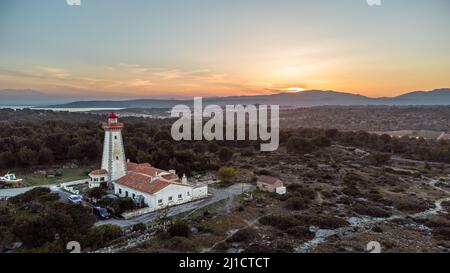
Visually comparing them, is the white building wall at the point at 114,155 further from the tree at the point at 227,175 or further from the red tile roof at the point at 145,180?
the tree at the point at 227,175

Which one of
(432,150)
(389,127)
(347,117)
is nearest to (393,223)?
(432,150)

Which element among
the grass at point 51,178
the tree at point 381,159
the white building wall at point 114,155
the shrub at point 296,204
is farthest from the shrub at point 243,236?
the tree at point 381,159

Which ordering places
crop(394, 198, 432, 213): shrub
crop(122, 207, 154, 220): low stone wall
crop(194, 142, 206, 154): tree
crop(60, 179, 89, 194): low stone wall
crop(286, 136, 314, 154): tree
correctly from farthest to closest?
crop(286, 136, 314, 154): tree
crop(194, 142, 206, 154): tree
crop(60, 179, 89, 194): low stone wall
crop(394, 198, 432, 213): shrub
crop(122, 207, 154, 220): low stone wall

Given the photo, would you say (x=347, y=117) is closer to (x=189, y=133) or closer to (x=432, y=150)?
(x=432, y=150)

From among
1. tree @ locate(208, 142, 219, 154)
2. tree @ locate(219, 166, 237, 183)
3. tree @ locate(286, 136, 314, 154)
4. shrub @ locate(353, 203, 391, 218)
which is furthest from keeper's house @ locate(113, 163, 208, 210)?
tree @ locate(286, 136, 314, 154)

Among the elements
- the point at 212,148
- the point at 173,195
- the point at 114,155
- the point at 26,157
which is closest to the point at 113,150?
the point at 114,155

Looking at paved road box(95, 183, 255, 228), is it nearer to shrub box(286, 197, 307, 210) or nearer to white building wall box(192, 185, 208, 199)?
white building wall box(192, 185, 208, 199)
